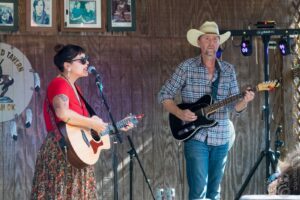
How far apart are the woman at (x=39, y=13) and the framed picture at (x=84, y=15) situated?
171 mm

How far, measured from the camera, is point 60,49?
503 centimetres

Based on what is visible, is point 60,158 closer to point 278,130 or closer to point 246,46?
point 246,46

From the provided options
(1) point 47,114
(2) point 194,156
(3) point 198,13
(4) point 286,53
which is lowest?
(2) point 194,156

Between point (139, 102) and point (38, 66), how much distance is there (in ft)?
3.25

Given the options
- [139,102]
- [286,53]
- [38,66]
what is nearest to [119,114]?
[139,102]

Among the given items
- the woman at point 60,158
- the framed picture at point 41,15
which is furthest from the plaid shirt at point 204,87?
the framed picture at point 41,15

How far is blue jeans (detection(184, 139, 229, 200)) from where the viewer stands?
500 centimetres

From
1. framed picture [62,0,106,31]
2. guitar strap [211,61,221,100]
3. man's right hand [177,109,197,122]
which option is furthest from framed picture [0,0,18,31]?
guitar strap [211,61,221,100]

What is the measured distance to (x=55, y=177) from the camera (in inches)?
185

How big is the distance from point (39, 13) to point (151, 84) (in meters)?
1.22

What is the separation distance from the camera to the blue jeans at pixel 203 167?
5000 millimetres

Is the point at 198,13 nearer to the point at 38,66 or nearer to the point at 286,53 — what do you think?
the point at 286,53

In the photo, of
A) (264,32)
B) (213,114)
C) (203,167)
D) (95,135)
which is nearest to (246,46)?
(264,32)

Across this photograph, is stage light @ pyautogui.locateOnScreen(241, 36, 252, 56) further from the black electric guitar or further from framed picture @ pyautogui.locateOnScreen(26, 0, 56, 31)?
framed picture @ pyautogui.locateOnScreen(26, 0, 56, 31)
